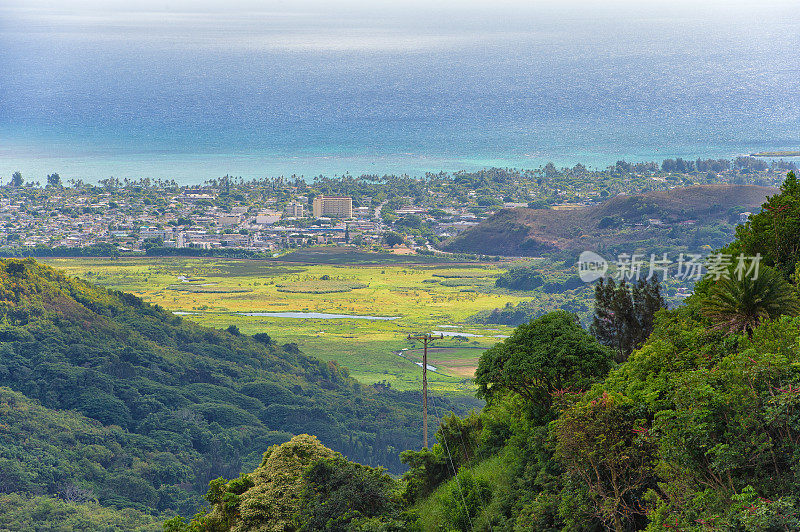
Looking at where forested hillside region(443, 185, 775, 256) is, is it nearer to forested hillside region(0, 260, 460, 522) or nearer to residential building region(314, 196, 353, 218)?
residential building region(314, 196, 353, 218)

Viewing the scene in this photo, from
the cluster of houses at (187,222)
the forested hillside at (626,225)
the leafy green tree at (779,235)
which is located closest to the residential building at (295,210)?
the cluster of houses at (187,222)

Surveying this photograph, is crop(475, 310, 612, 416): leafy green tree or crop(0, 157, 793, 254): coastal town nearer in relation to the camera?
crop(475, 310, 612, 416): leafy green tree

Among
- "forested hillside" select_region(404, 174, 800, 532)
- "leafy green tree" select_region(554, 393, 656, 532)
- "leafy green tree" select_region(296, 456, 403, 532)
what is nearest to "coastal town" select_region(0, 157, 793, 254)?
"forested hillside" select_region(404, 174, 800, 532)

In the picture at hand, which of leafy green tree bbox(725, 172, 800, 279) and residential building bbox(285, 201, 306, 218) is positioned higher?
leafy green tree bbox(725, 172, 800, 279)

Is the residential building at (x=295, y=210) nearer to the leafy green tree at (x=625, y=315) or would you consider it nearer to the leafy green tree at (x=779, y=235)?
the leafy green tree at (x=625, y=315)

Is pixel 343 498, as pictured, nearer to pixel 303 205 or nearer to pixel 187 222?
pixel 187 222

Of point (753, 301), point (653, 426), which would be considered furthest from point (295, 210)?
point (653, 426)
